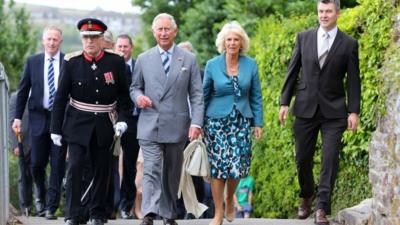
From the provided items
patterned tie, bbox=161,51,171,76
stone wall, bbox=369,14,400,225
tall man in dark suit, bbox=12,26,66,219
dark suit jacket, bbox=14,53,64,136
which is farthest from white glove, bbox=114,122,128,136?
stone wall, bbox=369,14,400,225

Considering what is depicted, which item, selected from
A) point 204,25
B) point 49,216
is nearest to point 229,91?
point 49,216

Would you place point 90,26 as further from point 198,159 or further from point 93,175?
point 198,159

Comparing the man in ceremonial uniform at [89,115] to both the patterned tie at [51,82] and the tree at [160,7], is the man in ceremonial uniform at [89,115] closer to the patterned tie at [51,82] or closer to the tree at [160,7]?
the patterned tie at [51,82]

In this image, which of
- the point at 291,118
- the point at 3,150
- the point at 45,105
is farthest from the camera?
the point at 291,118

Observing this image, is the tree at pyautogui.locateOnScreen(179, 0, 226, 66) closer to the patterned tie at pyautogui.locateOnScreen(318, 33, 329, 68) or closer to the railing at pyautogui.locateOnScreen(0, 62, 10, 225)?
the patterned tie at pyautogui.locateOnScreen(318, 33, 329, 68)

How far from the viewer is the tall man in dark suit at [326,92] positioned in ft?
35.4

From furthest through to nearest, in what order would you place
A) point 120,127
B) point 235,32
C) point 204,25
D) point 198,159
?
1. point 204,25
2. point 235,32
3. point 198,159
4. point 120,127

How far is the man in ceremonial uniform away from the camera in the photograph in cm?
1085

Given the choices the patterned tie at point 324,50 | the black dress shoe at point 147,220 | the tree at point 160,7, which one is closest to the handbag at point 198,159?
the black dress shoe at point 147,220

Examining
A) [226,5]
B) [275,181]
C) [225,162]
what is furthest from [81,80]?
[226,5]

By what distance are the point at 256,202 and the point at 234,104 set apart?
→ 236 inches

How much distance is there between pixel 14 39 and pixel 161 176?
849 inches

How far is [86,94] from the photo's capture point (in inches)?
428

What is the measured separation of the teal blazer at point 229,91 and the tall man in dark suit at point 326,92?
0.39m
